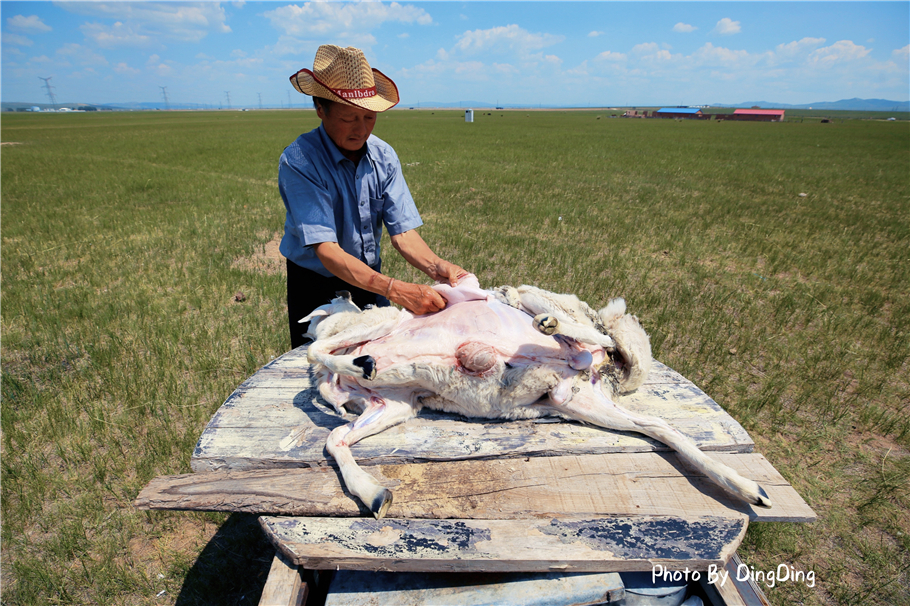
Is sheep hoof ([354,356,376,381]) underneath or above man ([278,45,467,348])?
underneath

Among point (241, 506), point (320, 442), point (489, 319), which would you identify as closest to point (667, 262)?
point (489, 319)

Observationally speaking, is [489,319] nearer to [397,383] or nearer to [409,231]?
[397,383]

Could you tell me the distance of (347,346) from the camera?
2686 mm

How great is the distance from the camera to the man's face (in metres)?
2.70

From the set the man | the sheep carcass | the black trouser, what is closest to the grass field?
the black trouser

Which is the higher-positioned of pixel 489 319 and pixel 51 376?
pixel 489 319

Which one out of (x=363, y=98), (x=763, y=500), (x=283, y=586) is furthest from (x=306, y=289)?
(x=763, y=500)

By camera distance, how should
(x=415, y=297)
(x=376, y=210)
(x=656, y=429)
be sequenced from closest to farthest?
(x=656, y=429) < (x=415, y=297) < (x=376, y=210)

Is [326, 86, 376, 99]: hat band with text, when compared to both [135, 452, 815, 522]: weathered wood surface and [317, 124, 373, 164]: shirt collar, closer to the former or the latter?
[317, 124, 373, 164]: shirt collar

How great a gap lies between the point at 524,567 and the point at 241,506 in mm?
1284

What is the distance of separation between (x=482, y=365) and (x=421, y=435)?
0.52m

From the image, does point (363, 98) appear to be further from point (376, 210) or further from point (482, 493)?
point (482, 493)

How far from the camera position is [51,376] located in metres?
4.00

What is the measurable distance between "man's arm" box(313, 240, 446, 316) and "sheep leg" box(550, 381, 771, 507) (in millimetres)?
965
